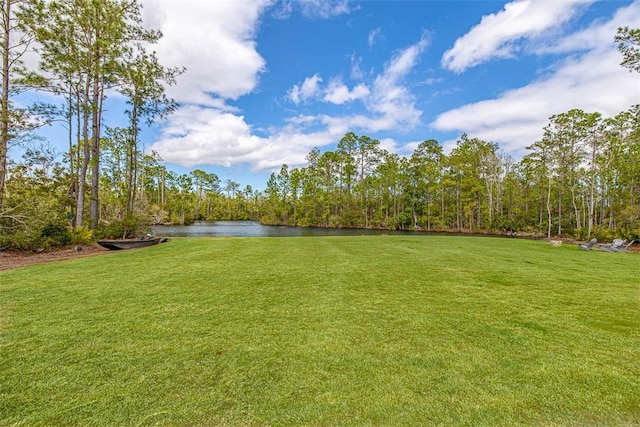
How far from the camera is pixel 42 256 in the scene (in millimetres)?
8211

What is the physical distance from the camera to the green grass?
1854mm

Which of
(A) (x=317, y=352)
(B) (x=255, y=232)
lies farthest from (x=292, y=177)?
(A) (x=317, y=352)

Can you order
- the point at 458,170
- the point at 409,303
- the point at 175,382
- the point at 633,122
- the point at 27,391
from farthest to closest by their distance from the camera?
1. the point at 458,170
2. the point at 633,122
3. the point at 409,303
4. the point at 175,382
5. the point at 27,391

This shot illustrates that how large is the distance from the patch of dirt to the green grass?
112 inches

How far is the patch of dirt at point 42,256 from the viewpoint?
Result: 7.01 meters

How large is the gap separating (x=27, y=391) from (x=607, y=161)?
28.4 meters

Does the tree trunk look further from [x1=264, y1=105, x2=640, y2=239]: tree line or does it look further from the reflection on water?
[x1=264, y1=105, x2=640, y2=239]: tree line

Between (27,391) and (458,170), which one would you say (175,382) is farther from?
(458,170)

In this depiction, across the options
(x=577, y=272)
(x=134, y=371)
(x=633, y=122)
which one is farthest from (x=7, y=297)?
(x=633, y=122)

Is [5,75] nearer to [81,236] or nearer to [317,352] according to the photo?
[81,236]

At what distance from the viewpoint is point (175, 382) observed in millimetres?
Answer: 2129

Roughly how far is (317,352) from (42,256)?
9.80 m

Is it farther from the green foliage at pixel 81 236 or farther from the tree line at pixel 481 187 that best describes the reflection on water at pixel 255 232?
Result: the green foliage at pixel 81 236

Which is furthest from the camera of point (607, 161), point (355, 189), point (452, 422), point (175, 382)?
point (355, 189)
